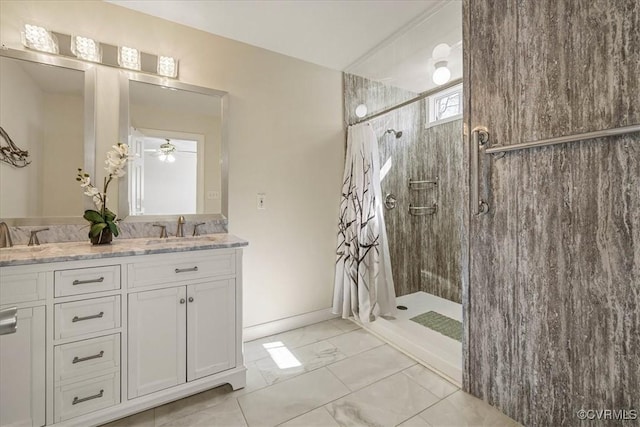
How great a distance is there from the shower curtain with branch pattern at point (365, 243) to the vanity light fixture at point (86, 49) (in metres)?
1.97

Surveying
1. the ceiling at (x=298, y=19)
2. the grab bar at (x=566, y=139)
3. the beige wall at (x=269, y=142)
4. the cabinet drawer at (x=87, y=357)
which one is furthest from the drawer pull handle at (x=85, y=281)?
the grab bar at (x=566, y=139)

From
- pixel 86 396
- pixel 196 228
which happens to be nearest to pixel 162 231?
pixel 196 228

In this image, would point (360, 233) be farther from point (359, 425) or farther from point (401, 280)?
point (359, 425)

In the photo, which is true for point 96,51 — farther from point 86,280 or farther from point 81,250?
point 86,280

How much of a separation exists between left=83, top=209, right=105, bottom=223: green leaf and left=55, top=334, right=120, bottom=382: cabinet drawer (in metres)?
0.68

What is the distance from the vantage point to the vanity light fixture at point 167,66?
6.45ft

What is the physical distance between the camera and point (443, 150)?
2.98 metres

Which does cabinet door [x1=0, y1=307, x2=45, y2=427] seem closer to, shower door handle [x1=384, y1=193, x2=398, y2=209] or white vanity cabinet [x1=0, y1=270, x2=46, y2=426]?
white vanity cabinet [x1=0, y1=270, x2=46, y2=426]

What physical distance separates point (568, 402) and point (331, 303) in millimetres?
1809

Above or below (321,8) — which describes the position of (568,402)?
below

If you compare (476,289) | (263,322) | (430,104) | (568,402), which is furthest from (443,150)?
(263,322)

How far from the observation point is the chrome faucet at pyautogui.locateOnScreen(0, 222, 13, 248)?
1532 millimetres

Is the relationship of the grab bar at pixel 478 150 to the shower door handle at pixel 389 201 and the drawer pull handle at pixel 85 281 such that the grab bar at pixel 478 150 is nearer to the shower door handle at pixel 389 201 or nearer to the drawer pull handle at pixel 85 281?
the shower door handle at pixel 389 201

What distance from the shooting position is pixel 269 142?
239 centimetres
